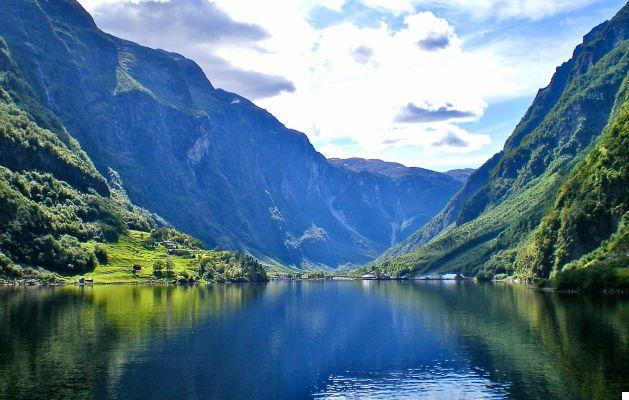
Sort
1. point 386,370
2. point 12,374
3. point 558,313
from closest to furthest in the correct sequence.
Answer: point 12,374 < point 386,370 < point 558,313

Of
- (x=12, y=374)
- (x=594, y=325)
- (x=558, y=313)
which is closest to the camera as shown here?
(x=12, y=374)

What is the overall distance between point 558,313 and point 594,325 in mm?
27042

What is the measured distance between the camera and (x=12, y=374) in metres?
76.7

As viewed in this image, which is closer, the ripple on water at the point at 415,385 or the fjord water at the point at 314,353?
the ripple on water at the point at 415,385

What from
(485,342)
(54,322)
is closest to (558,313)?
(485,342)

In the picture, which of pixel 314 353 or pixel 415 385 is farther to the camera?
pixel 314 353

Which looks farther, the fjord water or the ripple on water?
the fjord water

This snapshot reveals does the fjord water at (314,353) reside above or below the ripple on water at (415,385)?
above

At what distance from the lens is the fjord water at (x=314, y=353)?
73.6 metres

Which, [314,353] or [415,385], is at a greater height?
[314,353]

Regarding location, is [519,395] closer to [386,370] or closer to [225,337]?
[386,370]

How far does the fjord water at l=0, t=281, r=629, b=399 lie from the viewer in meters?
73.6

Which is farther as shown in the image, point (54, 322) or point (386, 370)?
point (54, 322)

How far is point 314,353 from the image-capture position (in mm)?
102375
